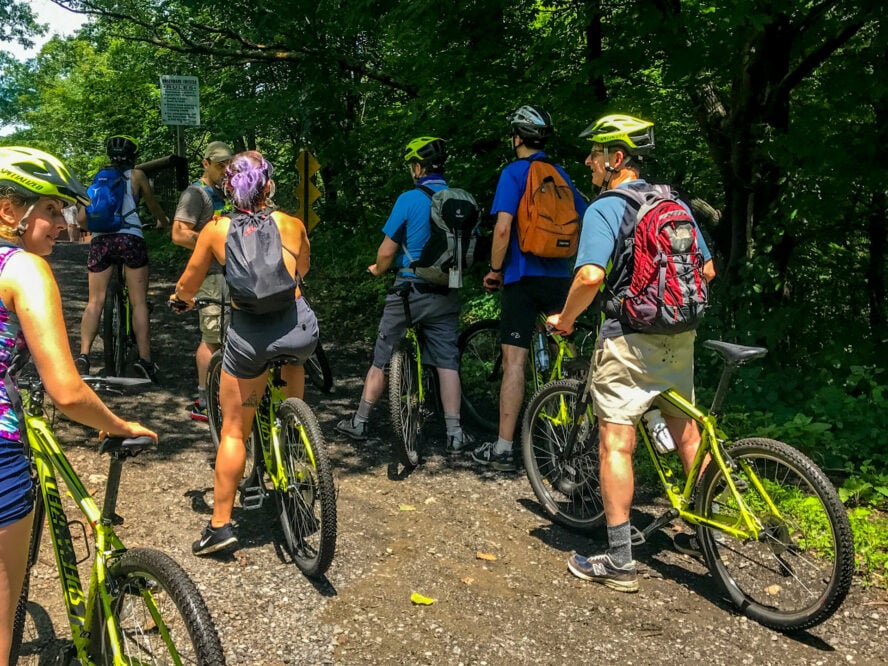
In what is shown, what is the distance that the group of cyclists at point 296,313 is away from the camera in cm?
243

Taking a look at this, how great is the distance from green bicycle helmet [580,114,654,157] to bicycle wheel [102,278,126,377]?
4.52m

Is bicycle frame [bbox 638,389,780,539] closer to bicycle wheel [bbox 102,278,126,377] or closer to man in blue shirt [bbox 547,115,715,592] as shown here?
man in blue shirt [bbox 547,115,715,592]

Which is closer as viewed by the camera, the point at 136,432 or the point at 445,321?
the point at 136,432

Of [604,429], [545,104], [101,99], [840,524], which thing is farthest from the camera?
[101,99]

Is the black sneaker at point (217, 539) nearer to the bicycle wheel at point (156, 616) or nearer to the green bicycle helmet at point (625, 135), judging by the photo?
the bicycle wheel at point (156, 616)

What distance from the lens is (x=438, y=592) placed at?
4160 millimetres

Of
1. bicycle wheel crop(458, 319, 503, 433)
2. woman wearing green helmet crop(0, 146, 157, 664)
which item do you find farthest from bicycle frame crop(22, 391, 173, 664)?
bicycle wheel crop(458, 319, 503, 433)

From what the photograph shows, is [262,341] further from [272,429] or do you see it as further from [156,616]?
[156,616]

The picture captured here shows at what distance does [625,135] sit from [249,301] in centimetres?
200

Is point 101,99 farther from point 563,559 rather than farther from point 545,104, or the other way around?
point 563,559

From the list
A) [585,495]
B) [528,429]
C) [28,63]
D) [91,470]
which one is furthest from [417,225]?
[28,63]

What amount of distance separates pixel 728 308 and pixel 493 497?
3357mm

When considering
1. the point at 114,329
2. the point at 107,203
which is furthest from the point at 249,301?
the point at 114,329

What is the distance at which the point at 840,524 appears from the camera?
342 cm
